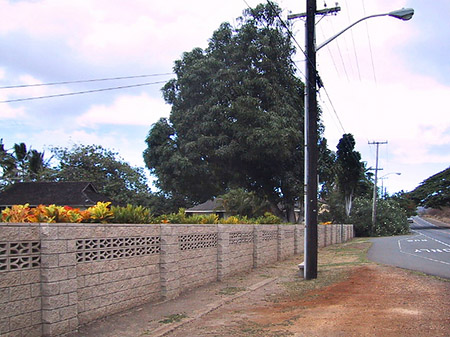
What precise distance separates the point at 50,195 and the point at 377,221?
4203cm

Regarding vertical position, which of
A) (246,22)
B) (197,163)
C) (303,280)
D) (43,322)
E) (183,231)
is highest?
(246,22)

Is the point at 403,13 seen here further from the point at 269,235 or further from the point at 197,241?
the point at 269,235

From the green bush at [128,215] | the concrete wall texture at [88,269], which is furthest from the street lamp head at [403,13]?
the green bush at [128,215]

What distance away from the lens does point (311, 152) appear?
13.9 meters

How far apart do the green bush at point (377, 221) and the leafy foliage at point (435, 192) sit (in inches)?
1162

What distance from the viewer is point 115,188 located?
165 ft

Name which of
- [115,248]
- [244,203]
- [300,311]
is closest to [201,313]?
[300,311]

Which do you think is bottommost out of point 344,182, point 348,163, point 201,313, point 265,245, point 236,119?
point 201,313

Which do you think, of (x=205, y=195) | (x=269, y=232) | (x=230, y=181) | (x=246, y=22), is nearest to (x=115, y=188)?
(x=205, y=195)

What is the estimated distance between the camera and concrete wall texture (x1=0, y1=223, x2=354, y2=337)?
6.13 m

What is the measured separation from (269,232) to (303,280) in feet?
16.5

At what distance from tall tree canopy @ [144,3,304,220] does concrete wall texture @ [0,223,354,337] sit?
1475cm

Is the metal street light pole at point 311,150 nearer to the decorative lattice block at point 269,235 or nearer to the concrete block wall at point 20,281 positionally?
the decorative lattice block at point 269,235

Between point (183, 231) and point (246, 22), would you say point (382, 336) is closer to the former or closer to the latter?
point (183, 231)
